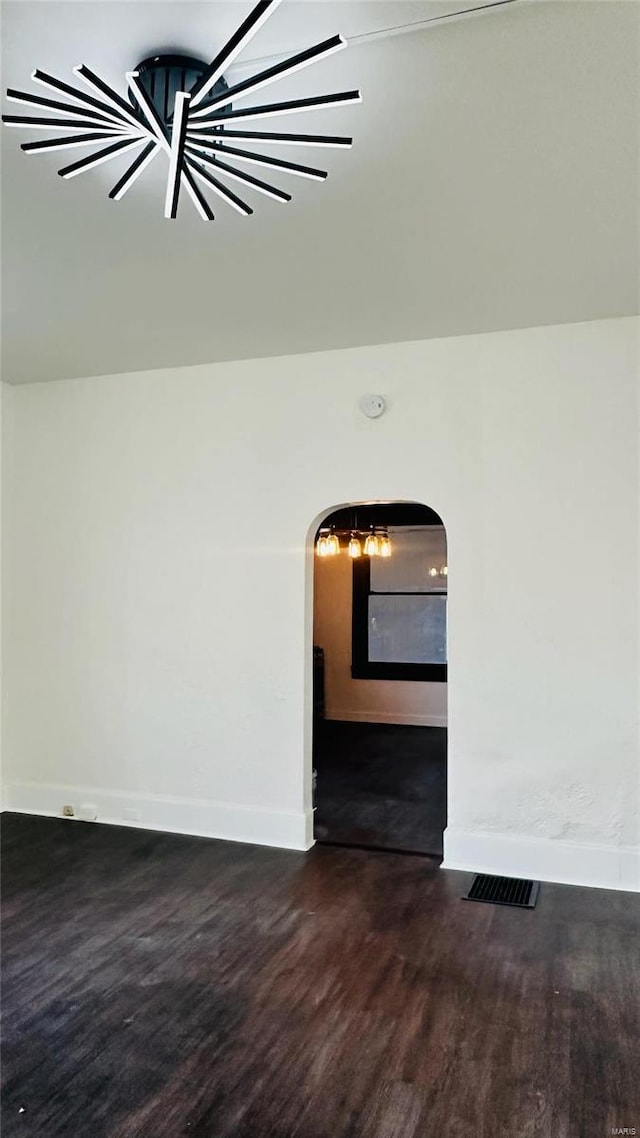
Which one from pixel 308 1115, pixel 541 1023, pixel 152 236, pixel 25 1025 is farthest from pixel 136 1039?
pixel 152 236

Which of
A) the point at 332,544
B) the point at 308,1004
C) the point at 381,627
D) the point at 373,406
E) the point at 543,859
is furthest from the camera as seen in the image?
the point at 381,627

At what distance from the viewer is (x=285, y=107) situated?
1.74 m

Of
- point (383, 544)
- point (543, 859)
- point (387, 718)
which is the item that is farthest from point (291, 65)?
point (387, 718)

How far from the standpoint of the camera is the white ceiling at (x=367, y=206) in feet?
6.04

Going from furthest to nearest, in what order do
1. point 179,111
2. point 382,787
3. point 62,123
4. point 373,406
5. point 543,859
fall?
point 382,787 → point 373,406 → point 543,859 → point 62,123 → point 179,111

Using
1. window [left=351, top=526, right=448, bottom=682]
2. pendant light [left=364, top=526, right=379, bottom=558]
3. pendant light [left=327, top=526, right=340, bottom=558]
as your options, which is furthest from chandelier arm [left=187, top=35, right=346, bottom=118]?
window [left=351, top=526, right=448, bottom=682]

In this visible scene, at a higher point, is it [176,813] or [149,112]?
[149,112]

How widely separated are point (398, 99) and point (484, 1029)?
9.33 feet

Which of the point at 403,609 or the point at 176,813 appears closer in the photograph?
the point at 176,813

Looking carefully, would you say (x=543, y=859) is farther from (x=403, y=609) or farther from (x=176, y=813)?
(x=403, y=609)

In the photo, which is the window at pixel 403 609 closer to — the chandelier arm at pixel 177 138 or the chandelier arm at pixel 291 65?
the chandelier arm at pixel 177 138

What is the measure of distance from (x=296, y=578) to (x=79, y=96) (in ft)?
9.49

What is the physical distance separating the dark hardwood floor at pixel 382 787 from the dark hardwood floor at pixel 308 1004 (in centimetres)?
44

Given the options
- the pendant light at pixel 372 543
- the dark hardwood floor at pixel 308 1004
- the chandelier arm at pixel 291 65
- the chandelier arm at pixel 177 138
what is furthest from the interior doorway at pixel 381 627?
the chandelier arm at pixel 291 65
